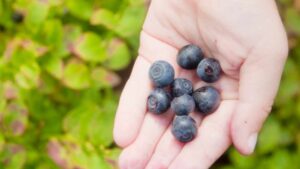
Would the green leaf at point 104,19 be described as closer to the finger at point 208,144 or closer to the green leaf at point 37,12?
the green leaf at point 37,12

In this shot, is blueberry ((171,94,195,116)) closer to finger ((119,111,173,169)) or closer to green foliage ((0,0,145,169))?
finger ((119,111,173,169))

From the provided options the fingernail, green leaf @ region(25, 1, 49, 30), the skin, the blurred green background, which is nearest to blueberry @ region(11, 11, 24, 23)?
the blurred green background

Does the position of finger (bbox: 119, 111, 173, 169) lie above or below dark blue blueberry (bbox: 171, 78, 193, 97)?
below

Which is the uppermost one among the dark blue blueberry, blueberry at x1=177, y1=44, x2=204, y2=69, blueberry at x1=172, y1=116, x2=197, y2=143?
blueberry at x1=177, y1=44, x2=204, y2=69

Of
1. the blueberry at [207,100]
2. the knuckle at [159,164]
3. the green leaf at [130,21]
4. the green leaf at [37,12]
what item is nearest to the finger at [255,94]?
the blueberry at [207,100]

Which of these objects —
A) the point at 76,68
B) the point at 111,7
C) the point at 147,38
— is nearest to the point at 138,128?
the point at 147,38

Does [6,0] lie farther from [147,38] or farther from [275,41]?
[275,41]

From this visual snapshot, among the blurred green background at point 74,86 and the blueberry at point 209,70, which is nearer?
the blueberry at point 209,70
